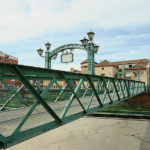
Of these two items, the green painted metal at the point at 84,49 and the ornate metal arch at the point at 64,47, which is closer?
the green painted metal at the point at 84,49

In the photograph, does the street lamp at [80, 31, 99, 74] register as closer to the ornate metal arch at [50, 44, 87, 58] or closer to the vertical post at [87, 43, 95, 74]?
the vertical post at [87, 43, 95, 74]

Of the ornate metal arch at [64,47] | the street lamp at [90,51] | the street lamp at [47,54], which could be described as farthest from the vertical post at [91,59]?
the street lamp at [47,54]

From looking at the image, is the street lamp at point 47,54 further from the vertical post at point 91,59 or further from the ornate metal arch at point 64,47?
the vertical post at point 91,59

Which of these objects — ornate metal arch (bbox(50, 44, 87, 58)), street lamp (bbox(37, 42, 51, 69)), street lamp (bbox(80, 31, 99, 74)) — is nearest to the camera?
street lamp (bbox(80, 31, 99, 74))

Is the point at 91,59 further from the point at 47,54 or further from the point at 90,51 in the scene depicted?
the point at 47,54

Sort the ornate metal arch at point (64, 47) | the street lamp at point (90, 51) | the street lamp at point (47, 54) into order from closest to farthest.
Answer: the street lamp at point (90, 51)
the ornate metal arch at point (64, 47)
the street lamp at point (47, 54)

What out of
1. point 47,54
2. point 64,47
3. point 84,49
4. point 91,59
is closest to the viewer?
point 91,59

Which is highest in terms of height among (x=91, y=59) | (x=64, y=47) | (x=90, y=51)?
(x=64, y=47)

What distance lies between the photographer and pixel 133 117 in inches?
511

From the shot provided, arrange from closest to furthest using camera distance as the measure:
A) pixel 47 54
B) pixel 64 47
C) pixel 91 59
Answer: pixel 91 59
pixel 64 47
pixel 47 54

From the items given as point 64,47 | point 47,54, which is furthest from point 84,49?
point 47,54

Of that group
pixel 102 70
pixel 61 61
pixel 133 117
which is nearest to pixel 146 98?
pixel 133 117

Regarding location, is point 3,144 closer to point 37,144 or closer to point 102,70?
point 37,144

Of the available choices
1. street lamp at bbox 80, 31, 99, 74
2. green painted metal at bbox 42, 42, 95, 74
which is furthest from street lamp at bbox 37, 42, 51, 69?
street lamp at bbox 80, 31, 99, 74
